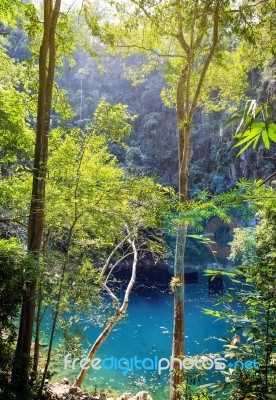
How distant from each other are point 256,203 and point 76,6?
3966 millimetres

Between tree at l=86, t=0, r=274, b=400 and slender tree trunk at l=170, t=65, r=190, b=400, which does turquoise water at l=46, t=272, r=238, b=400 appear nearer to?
slender tree trunk at l=170, t=65, r=190, b=400

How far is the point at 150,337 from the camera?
28.6ft

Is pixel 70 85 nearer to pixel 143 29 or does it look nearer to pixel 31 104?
pixel 143 29

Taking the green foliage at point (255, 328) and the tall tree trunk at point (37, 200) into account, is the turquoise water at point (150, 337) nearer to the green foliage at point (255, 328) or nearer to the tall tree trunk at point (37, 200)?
the tall tree trunk at point (37, 200)

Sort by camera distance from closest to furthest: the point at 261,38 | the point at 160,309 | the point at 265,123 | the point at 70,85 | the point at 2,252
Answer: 1. the point at 265,123
2. the point at 2,252
3. the point at 261,38
4. the point at 160,309
5. the point at 70,85

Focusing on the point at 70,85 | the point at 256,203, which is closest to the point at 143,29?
the point at 256,203

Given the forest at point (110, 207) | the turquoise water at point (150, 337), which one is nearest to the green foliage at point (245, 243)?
the turquoise water at point (150, 337)

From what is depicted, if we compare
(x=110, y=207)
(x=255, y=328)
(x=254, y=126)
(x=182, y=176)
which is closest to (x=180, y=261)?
(x=182, y=176)

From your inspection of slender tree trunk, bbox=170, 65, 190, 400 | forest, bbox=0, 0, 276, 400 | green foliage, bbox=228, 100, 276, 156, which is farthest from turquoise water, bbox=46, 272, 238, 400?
green foliage, bbox=228, 100, 276, 156

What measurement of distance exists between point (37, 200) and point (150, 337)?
23.6 feet

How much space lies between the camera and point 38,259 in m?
2.77

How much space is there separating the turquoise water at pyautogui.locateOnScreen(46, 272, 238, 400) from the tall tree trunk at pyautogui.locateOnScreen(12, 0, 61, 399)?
6.87ft

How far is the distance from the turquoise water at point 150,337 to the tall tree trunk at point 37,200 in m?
2.10

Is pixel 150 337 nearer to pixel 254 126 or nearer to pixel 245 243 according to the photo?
pixel 245 243
